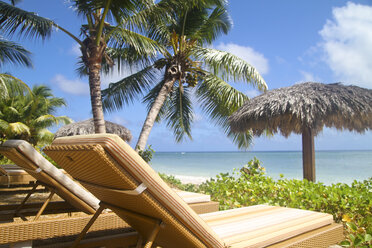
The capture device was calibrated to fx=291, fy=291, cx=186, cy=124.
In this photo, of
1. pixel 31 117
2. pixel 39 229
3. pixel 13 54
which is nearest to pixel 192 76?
pixel 13 54

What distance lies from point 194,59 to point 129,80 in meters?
2.31

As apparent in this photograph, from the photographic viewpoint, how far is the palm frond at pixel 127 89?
9.80 m

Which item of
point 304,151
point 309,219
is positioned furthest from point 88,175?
point 304,151

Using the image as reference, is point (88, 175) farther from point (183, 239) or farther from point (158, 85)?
point (158, 85)

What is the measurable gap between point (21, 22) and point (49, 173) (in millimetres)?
5662

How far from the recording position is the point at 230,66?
29.7 ft

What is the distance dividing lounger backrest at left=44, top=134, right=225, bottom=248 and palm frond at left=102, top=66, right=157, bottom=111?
8.67 metres

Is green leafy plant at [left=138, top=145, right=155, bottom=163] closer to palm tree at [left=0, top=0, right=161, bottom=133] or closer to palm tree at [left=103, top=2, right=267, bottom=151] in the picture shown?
palm tree at [left=103, top=2, right=267, bottom=151]

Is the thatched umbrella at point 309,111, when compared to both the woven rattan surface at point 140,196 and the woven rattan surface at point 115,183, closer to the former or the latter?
the woven rattan surface at point 140,196

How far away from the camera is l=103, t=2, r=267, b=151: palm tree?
8.98m

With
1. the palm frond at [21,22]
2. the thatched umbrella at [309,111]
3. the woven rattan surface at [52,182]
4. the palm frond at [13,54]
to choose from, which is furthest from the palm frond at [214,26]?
the woven rattan surface at [52,182]

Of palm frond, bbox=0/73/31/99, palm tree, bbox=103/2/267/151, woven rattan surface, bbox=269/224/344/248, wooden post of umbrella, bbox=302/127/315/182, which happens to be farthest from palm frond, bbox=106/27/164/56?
woven rattan surface, bbox=269/224/344/248

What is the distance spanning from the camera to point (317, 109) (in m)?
5.62

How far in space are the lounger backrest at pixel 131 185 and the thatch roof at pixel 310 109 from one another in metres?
4.97
